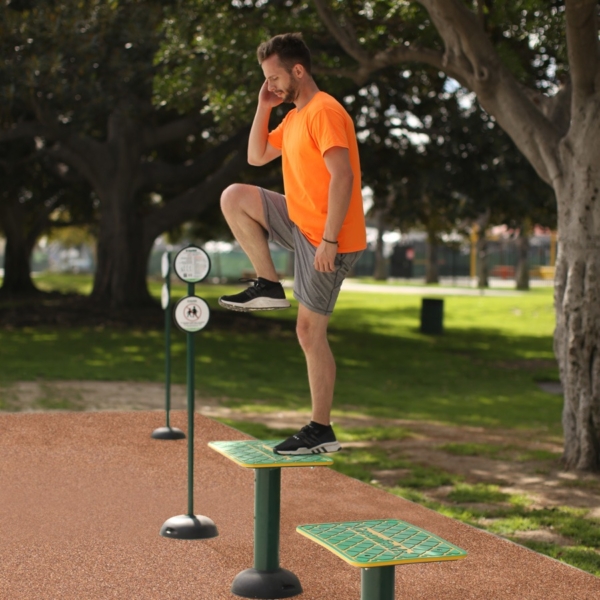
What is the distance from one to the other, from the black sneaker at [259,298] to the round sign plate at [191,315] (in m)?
1.23

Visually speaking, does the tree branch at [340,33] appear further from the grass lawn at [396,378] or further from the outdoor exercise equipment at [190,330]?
the outdoor exercise equipment at [190,330]

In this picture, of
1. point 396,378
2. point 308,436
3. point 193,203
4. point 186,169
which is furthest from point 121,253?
point 308,436

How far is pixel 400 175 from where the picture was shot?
21.3 m

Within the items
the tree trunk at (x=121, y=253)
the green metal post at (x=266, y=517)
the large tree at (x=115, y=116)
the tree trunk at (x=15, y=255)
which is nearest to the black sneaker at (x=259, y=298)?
the green metal post at (x=266, y=517)

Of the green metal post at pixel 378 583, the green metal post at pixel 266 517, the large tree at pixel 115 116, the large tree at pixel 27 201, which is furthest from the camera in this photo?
the large tree at pixel 27 201

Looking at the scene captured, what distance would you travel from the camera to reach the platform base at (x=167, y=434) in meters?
8.69

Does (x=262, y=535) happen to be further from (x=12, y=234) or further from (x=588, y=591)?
(x=12, y=234)

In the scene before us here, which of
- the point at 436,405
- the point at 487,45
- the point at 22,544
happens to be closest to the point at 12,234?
the point at 436,405

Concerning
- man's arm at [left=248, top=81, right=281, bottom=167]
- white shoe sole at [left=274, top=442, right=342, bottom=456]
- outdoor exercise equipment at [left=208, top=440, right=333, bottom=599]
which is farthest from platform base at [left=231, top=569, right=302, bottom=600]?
man's arm at [left=248, top=81, right=281, bottom=167]

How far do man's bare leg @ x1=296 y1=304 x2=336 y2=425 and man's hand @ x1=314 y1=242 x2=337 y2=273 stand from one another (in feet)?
0.97

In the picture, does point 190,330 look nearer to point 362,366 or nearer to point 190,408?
point 190,408

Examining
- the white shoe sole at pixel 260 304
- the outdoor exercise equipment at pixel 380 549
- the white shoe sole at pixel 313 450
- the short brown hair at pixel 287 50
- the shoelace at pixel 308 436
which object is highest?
the short brown hair at pixel 287 50

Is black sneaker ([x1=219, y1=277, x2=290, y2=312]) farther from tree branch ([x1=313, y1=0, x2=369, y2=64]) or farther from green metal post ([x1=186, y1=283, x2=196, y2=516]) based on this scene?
tree branch ([x1=313, y1=0, x2=369, y2=64])

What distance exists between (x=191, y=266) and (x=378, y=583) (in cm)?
298
